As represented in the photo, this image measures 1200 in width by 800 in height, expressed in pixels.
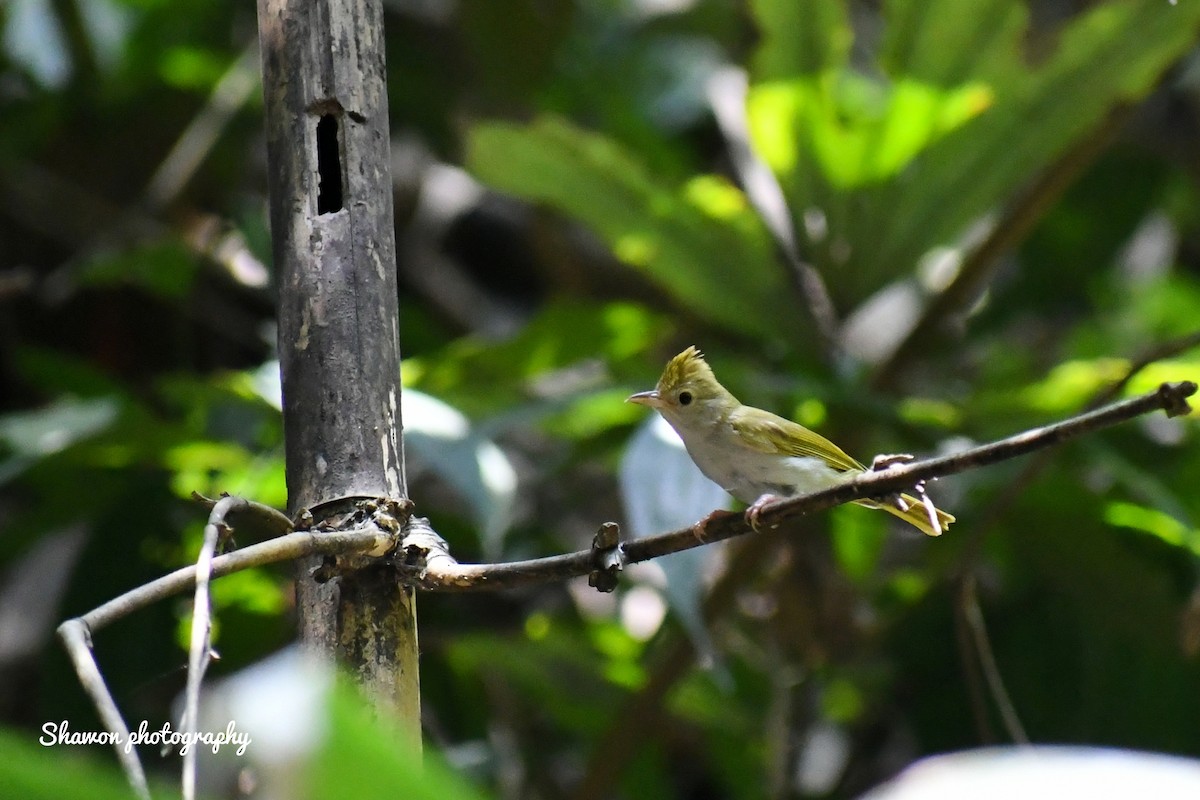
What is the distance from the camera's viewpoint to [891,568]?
12.1 feet

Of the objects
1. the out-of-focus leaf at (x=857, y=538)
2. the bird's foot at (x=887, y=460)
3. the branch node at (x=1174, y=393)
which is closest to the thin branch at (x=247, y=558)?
the bird's foot at (x=887, y=460)

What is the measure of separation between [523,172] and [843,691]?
1.64 m

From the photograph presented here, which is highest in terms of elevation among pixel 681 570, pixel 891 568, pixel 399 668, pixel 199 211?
pixel 199 211

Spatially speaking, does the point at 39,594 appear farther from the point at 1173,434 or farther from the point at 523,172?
the point at 1173,434

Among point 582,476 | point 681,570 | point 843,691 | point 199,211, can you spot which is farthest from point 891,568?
point 199,211

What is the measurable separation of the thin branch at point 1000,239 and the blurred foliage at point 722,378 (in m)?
0.01

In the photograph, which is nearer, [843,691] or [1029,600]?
[1029,600]

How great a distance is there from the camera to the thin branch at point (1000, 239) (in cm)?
300

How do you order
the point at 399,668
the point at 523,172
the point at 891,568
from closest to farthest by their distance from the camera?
the point at 399,668 → the point at 523,172 → the point at 891,568

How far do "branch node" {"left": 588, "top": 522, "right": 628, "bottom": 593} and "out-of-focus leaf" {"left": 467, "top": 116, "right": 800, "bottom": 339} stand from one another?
6.01ft

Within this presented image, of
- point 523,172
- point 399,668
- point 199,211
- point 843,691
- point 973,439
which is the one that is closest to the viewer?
point 399,668

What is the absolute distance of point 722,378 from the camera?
109 inches

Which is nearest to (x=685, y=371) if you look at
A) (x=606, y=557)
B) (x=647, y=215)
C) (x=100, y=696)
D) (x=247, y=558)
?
(x=647, y=215)

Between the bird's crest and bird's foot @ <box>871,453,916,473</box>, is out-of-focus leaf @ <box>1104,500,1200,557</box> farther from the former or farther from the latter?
bird's foot @ <box>871,453,916,473</box>
